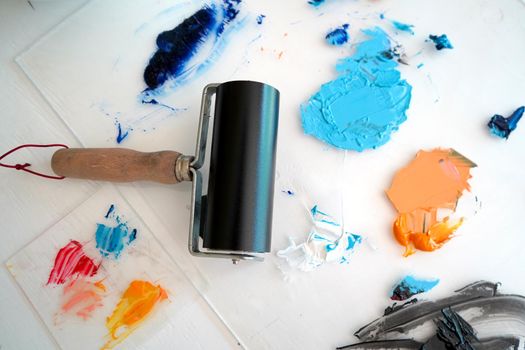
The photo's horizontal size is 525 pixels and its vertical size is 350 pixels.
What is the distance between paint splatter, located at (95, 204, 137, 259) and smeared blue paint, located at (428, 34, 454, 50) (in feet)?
2.66

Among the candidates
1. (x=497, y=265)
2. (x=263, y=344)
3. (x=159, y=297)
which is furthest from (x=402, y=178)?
(x=159, y=297)

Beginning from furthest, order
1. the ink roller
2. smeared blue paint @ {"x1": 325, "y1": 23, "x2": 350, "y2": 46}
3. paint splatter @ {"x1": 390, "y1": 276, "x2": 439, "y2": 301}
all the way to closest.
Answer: smeared blue paint @ {"x1": 325, "y1": 23, "x2": 350, "y2": 46}, paint splatter @ {"x1": 390, "y1": 276, "x2": 439, "y2": 301}, the ink roller

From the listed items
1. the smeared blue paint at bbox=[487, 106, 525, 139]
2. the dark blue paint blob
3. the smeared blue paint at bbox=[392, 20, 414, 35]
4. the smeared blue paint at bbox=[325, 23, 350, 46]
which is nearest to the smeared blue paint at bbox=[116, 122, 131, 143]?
the dark blue paint blob

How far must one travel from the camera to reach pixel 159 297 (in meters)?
0.91

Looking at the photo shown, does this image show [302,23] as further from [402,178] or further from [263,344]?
[263,344]

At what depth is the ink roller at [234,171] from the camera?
0.76m

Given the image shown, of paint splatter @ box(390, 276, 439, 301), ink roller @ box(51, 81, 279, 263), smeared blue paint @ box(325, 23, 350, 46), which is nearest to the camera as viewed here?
ink roller @ box(51, 81, 279, 263)

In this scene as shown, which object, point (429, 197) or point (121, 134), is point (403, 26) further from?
point (121, 134)

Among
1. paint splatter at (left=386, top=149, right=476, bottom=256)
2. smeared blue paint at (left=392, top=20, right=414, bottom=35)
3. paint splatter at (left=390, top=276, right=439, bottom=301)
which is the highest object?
smeared blue paint at (left=392, top=20, right=414, bottom=35)

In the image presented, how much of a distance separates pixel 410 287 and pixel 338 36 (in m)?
0.58

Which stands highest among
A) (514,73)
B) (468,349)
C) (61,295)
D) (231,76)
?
(231,76)

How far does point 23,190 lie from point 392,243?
876 mm

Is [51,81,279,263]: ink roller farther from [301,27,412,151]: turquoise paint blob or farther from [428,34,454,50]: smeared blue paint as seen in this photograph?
[428,34,454,50]: smeared blue paint

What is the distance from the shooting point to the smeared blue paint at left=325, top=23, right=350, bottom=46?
0.96 metres
